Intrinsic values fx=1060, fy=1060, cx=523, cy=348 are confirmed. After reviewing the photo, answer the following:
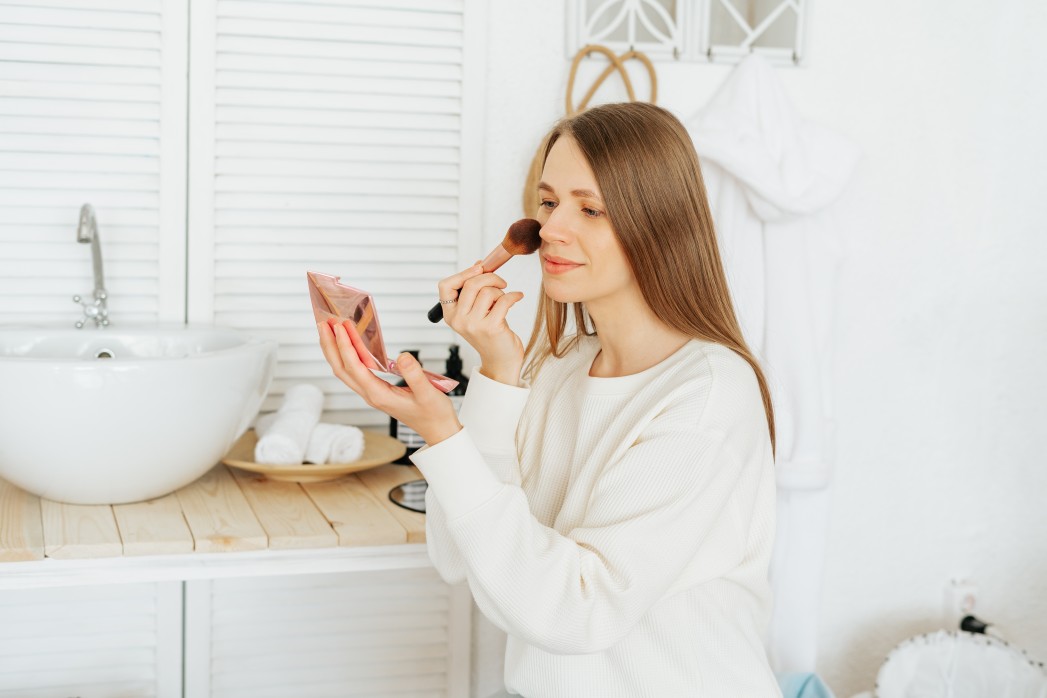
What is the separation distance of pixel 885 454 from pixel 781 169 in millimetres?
719

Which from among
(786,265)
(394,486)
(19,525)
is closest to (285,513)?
(394,486)

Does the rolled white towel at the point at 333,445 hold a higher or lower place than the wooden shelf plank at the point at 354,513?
higher

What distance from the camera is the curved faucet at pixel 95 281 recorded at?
1.66 m

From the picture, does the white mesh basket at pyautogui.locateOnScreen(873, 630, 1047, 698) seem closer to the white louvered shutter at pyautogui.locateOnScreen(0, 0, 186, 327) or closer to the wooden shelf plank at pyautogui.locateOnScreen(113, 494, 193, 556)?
the wooden shelf plank at pyautogui.locateOnScreen(113, 494, 193, 556)

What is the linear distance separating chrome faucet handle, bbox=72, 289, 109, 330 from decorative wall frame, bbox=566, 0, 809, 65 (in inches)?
35.4

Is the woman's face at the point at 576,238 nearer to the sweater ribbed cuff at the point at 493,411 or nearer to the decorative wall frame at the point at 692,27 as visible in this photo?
the sweater ribbed cuff at the point at 493,411

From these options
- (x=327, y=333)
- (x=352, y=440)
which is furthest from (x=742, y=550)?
(x=352, y=440)

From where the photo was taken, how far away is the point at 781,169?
175cm

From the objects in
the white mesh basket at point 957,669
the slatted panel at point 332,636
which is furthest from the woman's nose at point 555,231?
the white mesh basket at point 957,669

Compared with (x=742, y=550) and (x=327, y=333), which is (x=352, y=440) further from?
(x=742, y=550)

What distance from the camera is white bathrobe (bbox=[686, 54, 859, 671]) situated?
173 cm

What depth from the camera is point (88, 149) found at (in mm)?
1727

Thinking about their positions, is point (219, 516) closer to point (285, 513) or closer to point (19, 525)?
point (285, 513)

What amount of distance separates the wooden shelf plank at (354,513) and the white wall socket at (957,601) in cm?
129
